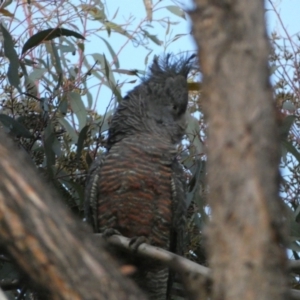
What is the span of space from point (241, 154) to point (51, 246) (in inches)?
14.4

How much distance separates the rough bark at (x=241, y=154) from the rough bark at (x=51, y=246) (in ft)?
0.62

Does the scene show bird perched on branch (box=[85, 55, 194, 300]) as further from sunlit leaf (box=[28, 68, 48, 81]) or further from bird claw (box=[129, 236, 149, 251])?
sunlit leaf (box=[28, 68, 48, 81])

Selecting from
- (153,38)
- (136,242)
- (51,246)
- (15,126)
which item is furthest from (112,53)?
(51,246)

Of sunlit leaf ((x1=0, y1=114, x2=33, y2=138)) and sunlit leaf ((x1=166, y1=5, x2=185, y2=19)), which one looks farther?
sunlit leaf ((x1=166, y1=5, x2=185, y2=19))

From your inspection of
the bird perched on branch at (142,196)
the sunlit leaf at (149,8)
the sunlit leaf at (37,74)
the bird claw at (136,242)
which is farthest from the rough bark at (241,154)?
the sunlit leaf at (149,8)

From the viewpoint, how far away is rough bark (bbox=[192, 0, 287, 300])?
1229 mm

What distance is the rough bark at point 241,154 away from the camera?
4.03ft

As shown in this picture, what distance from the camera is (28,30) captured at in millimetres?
3914

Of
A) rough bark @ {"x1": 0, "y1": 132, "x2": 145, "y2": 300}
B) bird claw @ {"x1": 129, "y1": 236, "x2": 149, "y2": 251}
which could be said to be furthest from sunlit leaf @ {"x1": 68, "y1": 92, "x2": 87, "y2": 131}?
rough bark @ {"x1": 0, "y1": 132, "x2": 145, "y2": 300}

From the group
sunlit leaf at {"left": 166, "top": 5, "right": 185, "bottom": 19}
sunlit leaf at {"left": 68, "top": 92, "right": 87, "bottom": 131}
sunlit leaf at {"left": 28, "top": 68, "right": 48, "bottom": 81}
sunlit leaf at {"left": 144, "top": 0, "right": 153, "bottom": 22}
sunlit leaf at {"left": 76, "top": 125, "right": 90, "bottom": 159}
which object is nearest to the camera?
sunlit leaf at {"left": 76, "top": 125, "right": 90, "bottom": 159}

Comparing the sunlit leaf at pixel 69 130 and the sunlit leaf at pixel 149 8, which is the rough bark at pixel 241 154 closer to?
the sunlit leaf at pixel 69 130

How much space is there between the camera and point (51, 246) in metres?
1.30

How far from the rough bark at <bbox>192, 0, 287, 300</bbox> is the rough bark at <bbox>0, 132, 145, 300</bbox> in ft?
0.62

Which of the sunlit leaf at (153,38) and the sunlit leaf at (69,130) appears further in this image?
the sunlit leaf at (153,38)
